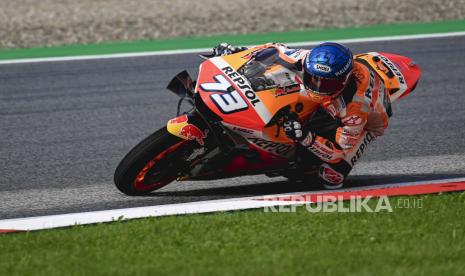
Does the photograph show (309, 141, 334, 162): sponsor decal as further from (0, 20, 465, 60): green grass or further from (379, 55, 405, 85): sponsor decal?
(0, 20, 465, 60): green grass

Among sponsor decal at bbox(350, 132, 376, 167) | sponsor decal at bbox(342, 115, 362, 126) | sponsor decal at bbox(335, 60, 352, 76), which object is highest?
sponsor decal at bbox(335, 60, 352, 76)

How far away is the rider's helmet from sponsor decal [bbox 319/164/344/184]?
0.60 meters

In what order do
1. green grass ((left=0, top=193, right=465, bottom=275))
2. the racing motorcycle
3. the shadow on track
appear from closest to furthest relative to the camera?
green grass ((left=0, top=193, right=465, bottom=275)), the racing motorcycle, the shadow on track

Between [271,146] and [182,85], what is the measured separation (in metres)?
0.85

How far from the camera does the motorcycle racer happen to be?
22.7ft

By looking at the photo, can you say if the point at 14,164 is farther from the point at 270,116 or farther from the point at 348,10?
the point at 348,10

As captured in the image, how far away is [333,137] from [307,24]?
8.17m

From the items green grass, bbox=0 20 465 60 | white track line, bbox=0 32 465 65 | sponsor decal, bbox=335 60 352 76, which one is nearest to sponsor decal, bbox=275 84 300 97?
sponsor decal, bbox=335 60 352 76

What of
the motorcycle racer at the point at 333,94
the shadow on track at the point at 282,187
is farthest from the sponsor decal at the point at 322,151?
the shadow on track at the point at 282,187

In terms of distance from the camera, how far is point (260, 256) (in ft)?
18.3

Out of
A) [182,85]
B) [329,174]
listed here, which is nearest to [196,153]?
[182,85]

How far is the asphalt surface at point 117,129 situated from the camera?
7.60m

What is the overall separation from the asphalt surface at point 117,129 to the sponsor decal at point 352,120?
72 cm

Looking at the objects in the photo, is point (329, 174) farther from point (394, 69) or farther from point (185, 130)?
point (185, 130)
